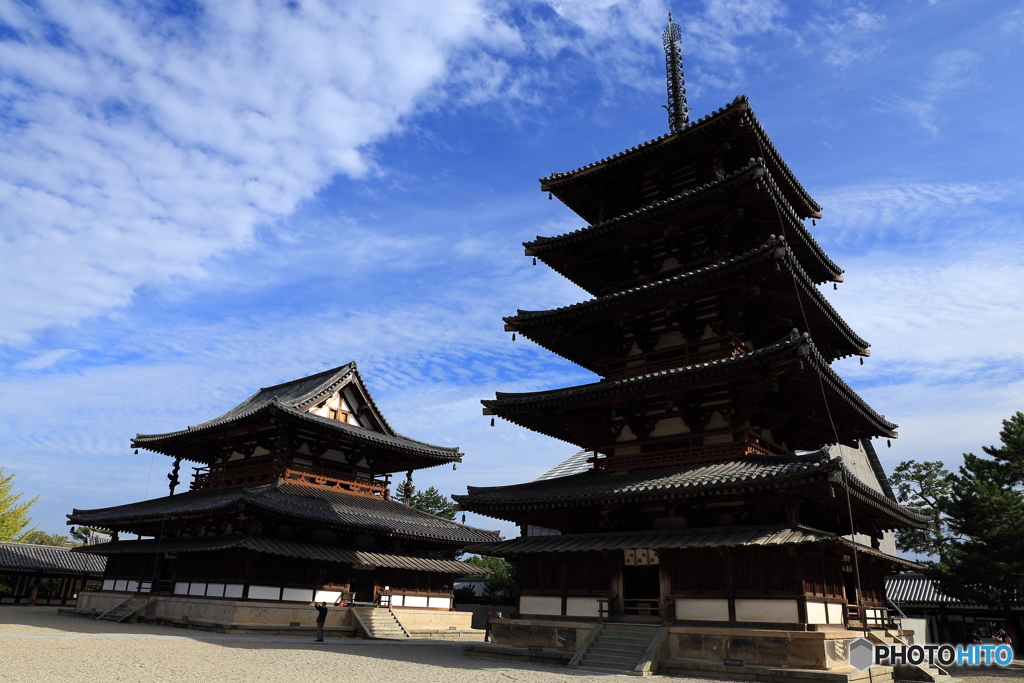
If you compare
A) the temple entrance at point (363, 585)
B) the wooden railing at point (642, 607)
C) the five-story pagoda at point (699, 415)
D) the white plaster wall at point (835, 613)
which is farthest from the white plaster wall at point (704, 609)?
the temple entrance at point (363, 585)

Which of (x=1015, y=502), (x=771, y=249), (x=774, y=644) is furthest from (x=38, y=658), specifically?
(x=1015, y=502)

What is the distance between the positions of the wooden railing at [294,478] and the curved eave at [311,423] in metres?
2.41

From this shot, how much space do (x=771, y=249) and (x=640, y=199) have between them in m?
8.14

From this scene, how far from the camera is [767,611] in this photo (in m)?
16.5

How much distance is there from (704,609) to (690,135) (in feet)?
49.8

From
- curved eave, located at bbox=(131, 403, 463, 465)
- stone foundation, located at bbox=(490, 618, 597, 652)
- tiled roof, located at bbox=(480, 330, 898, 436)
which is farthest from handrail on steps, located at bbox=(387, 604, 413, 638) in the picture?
tiled roof, located at bbox=(480, 330, 898, 436)

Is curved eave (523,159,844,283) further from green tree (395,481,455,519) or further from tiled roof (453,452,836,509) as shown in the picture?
green tree (395,481,455,519)

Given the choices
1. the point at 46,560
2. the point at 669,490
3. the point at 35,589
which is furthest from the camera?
the point at 46,560

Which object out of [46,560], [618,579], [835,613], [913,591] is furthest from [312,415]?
[913,591]

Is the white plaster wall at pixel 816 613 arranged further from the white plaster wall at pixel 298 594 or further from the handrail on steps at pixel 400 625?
the white plaster wall at pixel 298 594

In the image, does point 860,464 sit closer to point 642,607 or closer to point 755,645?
point 642,607

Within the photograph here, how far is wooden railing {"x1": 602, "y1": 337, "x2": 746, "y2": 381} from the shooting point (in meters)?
19.8

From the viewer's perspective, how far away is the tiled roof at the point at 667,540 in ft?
51.9

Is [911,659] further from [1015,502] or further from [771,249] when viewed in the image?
[1015,502]
